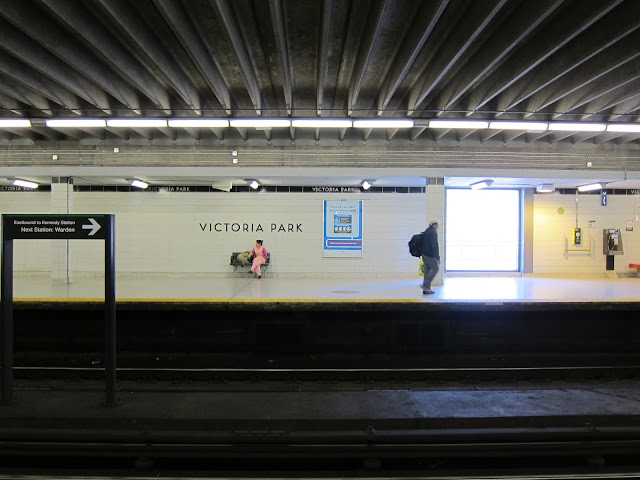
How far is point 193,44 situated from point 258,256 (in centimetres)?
670

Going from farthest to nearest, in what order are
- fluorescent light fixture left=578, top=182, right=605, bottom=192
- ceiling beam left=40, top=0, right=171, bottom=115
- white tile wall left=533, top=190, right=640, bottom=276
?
white tile wall left=533, top=190, right=640, bottom=276
fluorescent light fixture left=578, top=182, right=605, bottom=192
ceiling beam left=40, top=0, right=171, bottom=115

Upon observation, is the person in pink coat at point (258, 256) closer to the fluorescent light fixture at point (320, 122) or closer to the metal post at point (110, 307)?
the fluorescent light fixture at point (320, 122)

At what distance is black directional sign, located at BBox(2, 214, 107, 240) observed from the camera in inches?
143

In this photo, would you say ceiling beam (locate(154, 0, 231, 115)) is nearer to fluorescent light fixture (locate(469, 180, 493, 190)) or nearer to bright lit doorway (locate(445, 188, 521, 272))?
fluorescent light fixture (locate(469, 180, 493, 190))

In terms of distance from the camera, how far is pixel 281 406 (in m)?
3.86

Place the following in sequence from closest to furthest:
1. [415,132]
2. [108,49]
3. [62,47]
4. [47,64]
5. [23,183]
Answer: [62,47]
[108,49]
[47,64]
[415,132]
[23,183]

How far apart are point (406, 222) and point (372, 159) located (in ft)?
8.79

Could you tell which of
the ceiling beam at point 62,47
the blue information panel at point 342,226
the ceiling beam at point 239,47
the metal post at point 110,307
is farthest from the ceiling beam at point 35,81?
the blue information panel at point 342,226

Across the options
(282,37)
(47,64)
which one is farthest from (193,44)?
(47,64)

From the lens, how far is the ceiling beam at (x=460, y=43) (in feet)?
14.4

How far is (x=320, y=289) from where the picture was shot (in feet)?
27.1

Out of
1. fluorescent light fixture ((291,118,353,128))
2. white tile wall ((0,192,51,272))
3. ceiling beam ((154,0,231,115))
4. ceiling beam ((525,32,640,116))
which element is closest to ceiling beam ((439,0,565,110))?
ceiling beam ((525,32,640,116))

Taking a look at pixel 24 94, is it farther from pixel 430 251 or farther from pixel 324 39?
pixel 430 251

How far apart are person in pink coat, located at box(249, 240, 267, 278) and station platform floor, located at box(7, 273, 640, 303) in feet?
1.09
